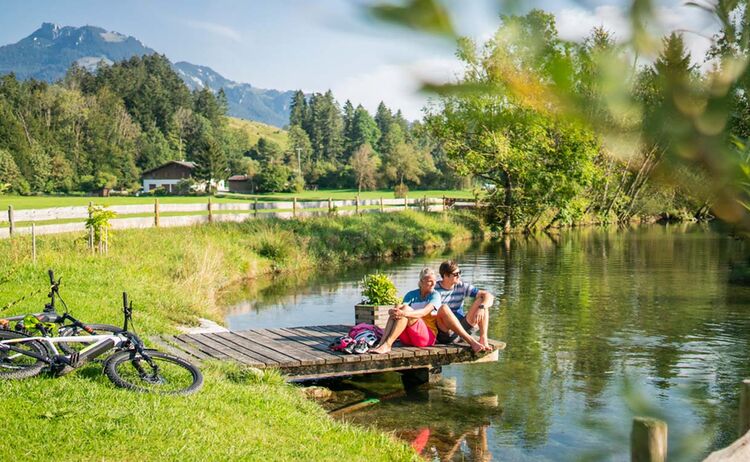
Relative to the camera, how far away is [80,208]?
888 inches

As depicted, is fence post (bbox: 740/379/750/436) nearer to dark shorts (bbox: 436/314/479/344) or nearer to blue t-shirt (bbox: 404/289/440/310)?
blue t-shirt (bbox: 404/289/440/310)

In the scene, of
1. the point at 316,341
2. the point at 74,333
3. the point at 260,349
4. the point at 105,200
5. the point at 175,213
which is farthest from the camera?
the point at 105,200

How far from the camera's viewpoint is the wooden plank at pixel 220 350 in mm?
9273

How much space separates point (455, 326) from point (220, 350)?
304 centimetres

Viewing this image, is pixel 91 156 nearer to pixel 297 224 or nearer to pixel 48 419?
pixel 297 224

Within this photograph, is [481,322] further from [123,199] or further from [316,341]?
[123,199]

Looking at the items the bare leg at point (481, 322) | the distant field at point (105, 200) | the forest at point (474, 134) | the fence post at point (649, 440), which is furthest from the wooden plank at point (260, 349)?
the distant field at point (105, 200)

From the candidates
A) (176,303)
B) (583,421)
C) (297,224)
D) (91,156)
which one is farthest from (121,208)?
(91,156)

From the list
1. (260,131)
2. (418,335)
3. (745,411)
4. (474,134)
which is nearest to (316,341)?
(418,335)

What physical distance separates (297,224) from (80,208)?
904 cm

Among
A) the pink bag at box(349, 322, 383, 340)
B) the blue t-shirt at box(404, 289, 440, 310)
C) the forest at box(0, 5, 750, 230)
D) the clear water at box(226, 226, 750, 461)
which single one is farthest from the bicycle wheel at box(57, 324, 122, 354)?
the blue t-shirt at box(404, 289, 440, 310)

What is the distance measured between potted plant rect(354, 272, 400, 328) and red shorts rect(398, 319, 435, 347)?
1007 millimetres

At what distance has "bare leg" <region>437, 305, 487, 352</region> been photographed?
32.1ft

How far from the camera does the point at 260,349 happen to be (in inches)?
395
